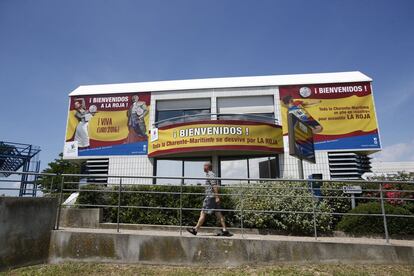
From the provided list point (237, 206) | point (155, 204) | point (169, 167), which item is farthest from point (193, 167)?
point (237, 206)

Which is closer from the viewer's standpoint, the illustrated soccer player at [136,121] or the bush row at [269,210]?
the bush row at [269,210]

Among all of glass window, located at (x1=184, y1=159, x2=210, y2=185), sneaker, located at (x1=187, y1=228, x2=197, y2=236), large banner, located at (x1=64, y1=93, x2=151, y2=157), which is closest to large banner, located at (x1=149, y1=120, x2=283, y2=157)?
glass window, located at (x1=184, y1=159, x2=210, y2=185)

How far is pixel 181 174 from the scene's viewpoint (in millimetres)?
14945

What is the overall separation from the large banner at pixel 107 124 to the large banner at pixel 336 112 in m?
8.15

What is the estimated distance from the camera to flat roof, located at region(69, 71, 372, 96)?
1692 centimetres

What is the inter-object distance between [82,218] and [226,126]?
24.3 ft

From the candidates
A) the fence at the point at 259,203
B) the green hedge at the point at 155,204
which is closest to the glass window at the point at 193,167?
the fence at the point at 259,203

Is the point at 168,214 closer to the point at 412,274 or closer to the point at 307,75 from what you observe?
the point at 412,274

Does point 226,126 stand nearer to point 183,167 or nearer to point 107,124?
point 183,167

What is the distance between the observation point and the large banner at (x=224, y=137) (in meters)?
13.2

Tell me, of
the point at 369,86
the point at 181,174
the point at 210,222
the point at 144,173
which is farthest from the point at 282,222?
the point at 369,86

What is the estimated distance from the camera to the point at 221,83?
18.0 m

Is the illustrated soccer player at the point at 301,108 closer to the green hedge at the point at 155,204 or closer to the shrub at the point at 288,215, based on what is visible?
the shrub at the point at 288,215

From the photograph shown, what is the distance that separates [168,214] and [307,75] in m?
14.0
